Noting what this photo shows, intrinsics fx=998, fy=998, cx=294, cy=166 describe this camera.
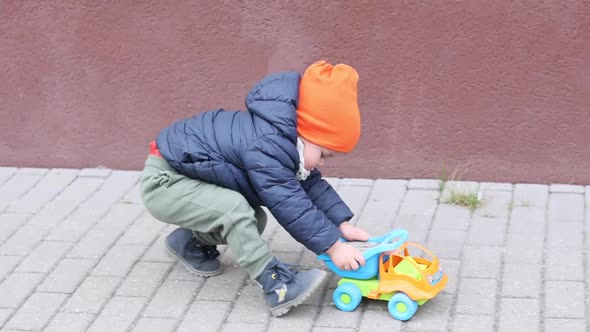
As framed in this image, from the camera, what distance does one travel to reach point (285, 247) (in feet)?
14.7

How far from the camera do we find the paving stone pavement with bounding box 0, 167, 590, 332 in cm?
380

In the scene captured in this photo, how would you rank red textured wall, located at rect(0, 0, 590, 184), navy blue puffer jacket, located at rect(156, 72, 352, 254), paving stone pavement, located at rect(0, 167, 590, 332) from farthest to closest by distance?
1. red textured wall, located at rect(0, 0, 590, 184)
2. paving stone pavement, located at rect(0, 167, 590, 332)
3. navy blue puffer jacket, located at rect(156, 72, 352, 254)

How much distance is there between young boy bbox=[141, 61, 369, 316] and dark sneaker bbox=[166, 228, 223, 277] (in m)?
0.18

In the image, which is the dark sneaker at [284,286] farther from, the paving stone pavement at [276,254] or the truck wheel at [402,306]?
the truck wheel at [402,306]

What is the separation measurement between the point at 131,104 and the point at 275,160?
1845 millimetres

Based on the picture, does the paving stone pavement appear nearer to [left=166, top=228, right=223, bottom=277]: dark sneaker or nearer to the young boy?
[left=166, top=228, right=223, bottom=277]: dark sneaker

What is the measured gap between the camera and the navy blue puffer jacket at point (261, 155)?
3674mm

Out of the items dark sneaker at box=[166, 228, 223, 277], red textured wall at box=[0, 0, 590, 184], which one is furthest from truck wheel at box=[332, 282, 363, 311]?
red textured wall at box=[0, 0, 590, 184]

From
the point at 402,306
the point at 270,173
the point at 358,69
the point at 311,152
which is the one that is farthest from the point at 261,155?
the point at 358,69

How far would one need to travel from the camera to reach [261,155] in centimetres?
368

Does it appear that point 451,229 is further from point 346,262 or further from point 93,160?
point 93,160

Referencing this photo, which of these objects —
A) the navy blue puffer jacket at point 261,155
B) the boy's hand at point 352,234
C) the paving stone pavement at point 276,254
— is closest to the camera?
the navy blue puffer jacket at point 261,155

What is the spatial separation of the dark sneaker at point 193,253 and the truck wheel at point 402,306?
836mm

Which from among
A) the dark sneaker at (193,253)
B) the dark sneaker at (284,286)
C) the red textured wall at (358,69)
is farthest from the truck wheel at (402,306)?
the red textured wall at (358,69)
